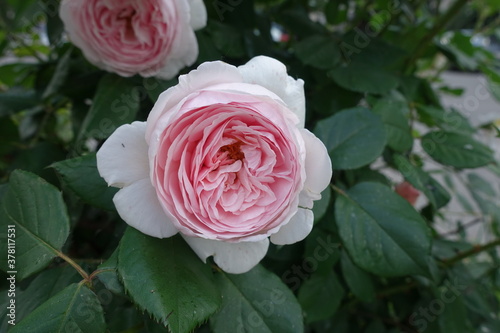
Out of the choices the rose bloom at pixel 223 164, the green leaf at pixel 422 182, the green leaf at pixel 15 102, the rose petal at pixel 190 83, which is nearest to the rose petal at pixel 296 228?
the rose bloom at pixel 223 164

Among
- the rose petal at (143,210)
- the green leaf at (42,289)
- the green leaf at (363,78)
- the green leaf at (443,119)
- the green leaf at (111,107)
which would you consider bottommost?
the green leaf at (443,119)

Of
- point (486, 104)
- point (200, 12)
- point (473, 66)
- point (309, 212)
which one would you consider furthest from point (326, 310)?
point (486, 104)

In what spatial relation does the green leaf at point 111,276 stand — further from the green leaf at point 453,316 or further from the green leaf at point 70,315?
the green leaf at point 453,316

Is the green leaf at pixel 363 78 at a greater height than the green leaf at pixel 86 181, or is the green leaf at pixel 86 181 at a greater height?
the green leaf at pixel 86 181

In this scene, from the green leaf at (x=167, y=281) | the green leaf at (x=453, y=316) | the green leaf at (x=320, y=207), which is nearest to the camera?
the green leaf at (x=167, y=281)

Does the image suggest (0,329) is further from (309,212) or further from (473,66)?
(473,66)

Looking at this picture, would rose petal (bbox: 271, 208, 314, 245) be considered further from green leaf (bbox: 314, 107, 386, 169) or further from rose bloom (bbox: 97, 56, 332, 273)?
green leaf (bbox: 314, 107, 386, 169)
